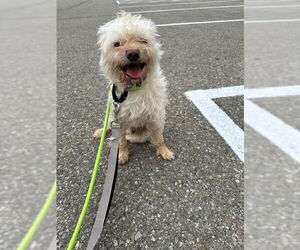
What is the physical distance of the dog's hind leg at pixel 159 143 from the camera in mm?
2796

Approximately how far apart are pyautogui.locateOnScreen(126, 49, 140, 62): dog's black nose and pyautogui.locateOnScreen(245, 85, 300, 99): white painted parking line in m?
2.03

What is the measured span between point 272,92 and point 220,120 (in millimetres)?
1075

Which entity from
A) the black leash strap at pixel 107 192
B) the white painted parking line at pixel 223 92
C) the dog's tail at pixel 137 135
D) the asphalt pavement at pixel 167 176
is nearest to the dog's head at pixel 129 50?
the black leash strap at pixel 107 192

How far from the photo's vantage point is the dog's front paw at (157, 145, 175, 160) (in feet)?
9.17

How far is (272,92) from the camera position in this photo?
3.92m

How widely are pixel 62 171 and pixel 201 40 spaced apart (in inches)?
194

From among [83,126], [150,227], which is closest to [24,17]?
[83,126]

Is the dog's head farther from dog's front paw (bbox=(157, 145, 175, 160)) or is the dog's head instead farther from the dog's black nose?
dog's front paw (bbox=(157, 145, 175, 160))

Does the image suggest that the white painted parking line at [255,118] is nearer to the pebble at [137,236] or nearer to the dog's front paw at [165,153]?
the dog's front paw at [165,153]

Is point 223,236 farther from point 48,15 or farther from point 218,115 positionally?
point 48,15

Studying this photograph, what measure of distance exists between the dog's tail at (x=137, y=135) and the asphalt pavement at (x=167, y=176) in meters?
0.07

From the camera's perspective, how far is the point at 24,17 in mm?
10344

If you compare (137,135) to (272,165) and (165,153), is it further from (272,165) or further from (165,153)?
(272,165)

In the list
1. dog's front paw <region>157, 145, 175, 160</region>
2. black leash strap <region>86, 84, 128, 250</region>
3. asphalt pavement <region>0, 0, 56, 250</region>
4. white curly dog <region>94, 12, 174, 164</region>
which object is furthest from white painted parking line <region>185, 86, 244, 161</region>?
asphalt pavement <region>0, 0, 56, 250</region>
